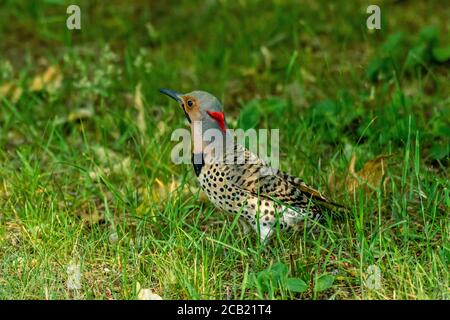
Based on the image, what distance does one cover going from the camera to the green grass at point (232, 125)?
4.81m

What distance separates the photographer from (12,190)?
563 centimetres

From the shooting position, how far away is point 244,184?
16.9 feet

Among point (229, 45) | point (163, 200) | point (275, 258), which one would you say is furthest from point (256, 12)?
point (275, 258)

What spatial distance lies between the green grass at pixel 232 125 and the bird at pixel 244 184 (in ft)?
0.43

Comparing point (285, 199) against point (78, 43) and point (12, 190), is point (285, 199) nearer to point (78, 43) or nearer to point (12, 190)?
point (12, 190)

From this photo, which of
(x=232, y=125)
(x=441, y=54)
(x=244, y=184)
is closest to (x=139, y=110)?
(x=232, y=125)

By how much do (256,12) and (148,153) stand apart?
8.58 feet

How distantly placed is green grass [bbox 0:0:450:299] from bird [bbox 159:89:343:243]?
13cm

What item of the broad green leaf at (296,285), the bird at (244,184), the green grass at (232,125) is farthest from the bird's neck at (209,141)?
the broad green leaf at (296,285)

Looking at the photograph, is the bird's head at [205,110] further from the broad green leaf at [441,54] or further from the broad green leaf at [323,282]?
the broad green leaf at [441,54]

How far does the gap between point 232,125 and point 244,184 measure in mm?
1476

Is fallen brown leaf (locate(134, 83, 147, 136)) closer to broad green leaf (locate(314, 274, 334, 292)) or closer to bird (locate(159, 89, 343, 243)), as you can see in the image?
bird (locate(159, 89, 343, 243))
